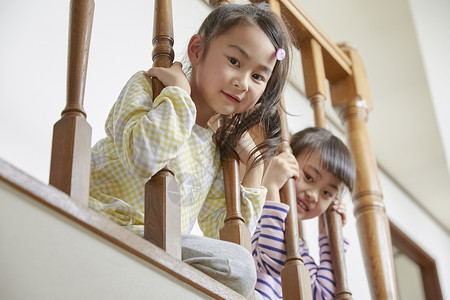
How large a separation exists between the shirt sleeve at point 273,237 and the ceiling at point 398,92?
185 cm

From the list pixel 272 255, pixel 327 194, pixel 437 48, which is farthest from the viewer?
pixel 437 48

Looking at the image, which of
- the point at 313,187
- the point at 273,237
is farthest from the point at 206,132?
the point at 313,187

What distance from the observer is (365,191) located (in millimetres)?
2055

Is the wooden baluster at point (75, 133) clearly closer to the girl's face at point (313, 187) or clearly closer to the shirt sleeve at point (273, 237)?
the shirt sleeve at point (273, 237)

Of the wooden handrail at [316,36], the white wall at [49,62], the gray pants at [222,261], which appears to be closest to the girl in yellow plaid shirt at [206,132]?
the gray pants at [222,261]

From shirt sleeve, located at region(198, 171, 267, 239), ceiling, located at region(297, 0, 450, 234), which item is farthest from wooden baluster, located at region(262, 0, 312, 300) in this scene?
Answer: ceiling, located at region(297, 0, 450, 234)

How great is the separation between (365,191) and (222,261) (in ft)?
3.33

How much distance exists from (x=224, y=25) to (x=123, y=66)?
2.33 feet

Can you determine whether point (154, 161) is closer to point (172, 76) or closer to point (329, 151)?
point (172, 76)

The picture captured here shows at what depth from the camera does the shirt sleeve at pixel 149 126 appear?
1.12 metres

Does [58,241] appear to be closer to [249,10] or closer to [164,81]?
[164,81]

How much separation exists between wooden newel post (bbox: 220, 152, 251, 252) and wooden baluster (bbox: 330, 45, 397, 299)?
725mm

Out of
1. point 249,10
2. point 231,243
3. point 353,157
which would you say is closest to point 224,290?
point 231,243

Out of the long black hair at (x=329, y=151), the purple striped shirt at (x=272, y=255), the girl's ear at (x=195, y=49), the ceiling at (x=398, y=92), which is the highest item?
the ceiling at (x=398, y=92)
